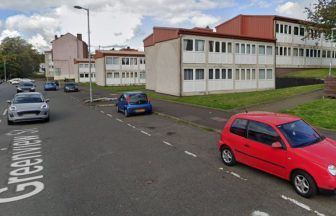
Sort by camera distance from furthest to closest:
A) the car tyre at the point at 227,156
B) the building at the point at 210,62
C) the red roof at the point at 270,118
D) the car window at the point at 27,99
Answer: the building at the point at 210,62 < the car window at the point at 27,99 < the car tyre at the point at 227,156 < the red roof at the point at 270,118

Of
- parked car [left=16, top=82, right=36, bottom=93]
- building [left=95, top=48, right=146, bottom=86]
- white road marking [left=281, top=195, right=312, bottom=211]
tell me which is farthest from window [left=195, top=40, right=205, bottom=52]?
building [left=95, top=48, right=146, bottom=86]

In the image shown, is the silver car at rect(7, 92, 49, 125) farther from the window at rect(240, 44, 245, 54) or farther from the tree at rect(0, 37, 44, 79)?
the tree at rect(0, 37, 44, 79)

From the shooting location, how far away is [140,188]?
20.0 feet

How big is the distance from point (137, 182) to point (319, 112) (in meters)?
11.4

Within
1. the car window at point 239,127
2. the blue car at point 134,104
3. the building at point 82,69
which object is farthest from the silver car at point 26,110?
the building at point 82,69

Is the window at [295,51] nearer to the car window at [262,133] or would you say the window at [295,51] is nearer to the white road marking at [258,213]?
the car window at [262,133]

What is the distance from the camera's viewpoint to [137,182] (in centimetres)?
644

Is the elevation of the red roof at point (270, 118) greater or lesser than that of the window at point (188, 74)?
lesser

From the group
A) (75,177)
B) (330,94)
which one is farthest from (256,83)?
(75,177)

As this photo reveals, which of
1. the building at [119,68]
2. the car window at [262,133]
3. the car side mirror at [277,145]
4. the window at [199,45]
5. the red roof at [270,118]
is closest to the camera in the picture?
Answer: the car side mirror at [277,145]

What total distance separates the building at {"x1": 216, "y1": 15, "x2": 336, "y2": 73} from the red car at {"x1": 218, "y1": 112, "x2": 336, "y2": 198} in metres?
32.0

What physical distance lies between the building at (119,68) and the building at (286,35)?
18.7 m

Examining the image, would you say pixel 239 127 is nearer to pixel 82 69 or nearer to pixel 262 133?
pixel 262 133

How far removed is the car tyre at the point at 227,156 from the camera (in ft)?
24.7
